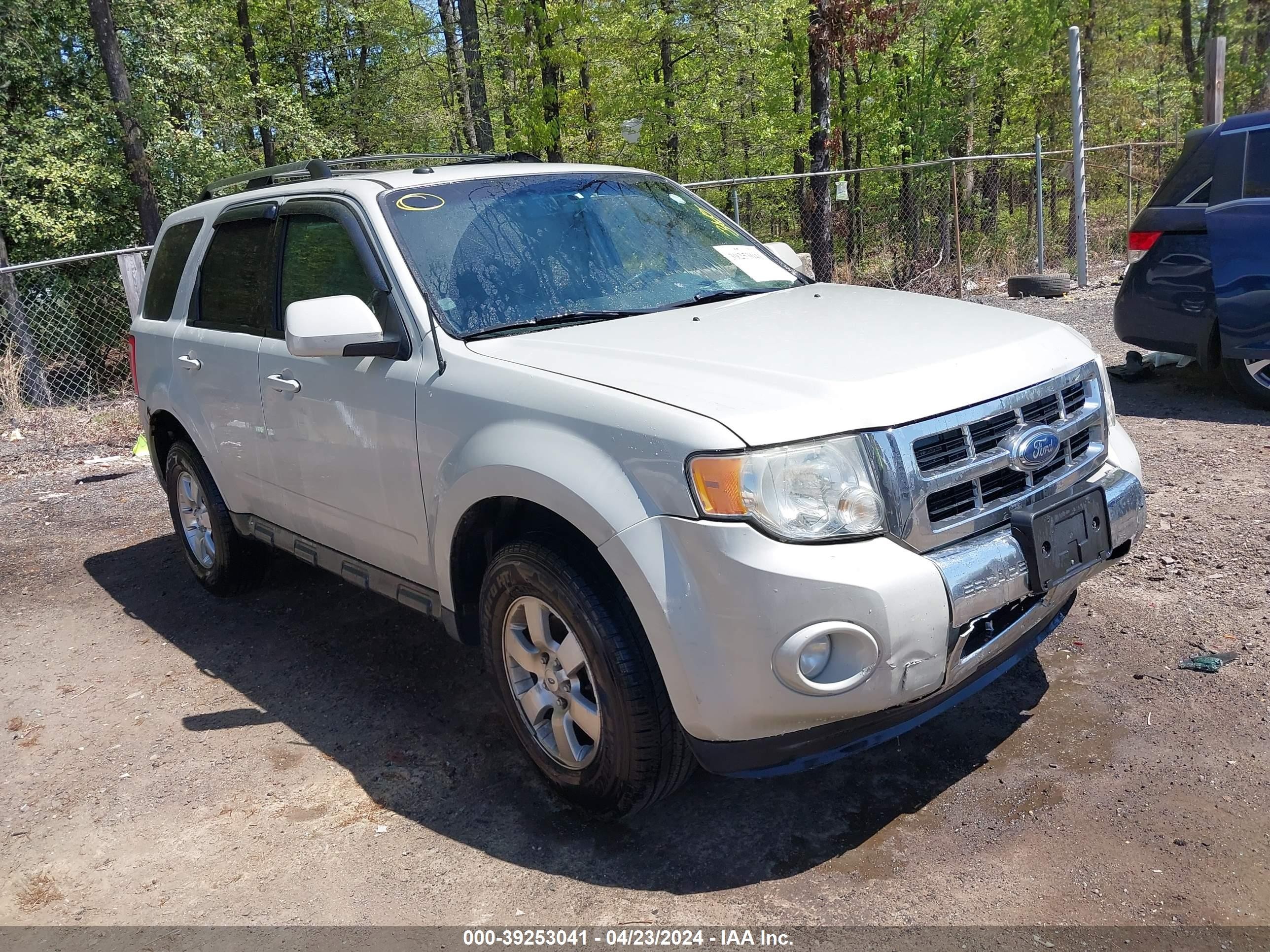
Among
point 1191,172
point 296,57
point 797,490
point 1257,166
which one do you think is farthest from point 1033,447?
point 296,57

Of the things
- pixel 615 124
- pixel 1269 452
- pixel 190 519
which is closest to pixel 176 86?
pixel 615 124

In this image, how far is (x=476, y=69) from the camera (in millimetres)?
21328

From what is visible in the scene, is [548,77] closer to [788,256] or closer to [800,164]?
[800,164]

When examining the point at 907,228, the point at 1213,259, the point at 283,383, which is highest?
the point at 283,383

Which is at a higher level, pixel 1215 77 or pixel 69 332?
pixel 1215 77

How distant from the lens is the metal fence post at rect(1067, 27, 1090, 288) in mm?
12352

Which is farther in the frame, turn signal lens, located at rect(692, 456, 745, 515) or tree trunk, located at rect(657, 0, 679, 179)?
tree trunk, located at rect(657, 0, 679, 179)

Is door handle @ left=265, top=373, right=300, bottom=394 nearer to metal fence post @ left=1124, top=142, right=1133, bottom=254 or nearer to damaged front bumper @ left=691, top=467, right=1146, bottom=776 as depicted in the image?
damaged front bumper @ left=691, top=467, right=1146, bottom=776

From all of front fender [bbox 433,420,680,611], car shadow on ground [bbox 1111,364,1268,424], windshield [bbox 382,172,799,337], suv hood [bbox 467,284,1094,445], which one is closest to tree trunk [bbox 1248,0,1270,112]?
car shadow on ground [bbox 1111,364,1268,424]

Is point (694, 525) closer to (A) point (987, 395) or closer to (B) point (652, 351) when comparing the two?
(B) point (652, 351)

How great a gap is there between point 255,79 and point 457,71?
6.45 m

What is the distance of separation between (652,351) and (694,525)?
0.71 metres

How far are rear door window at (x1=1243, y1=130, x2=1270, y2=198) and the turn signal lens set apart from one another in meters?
5.48

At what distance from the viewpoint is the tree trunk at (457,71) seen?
23.9m
